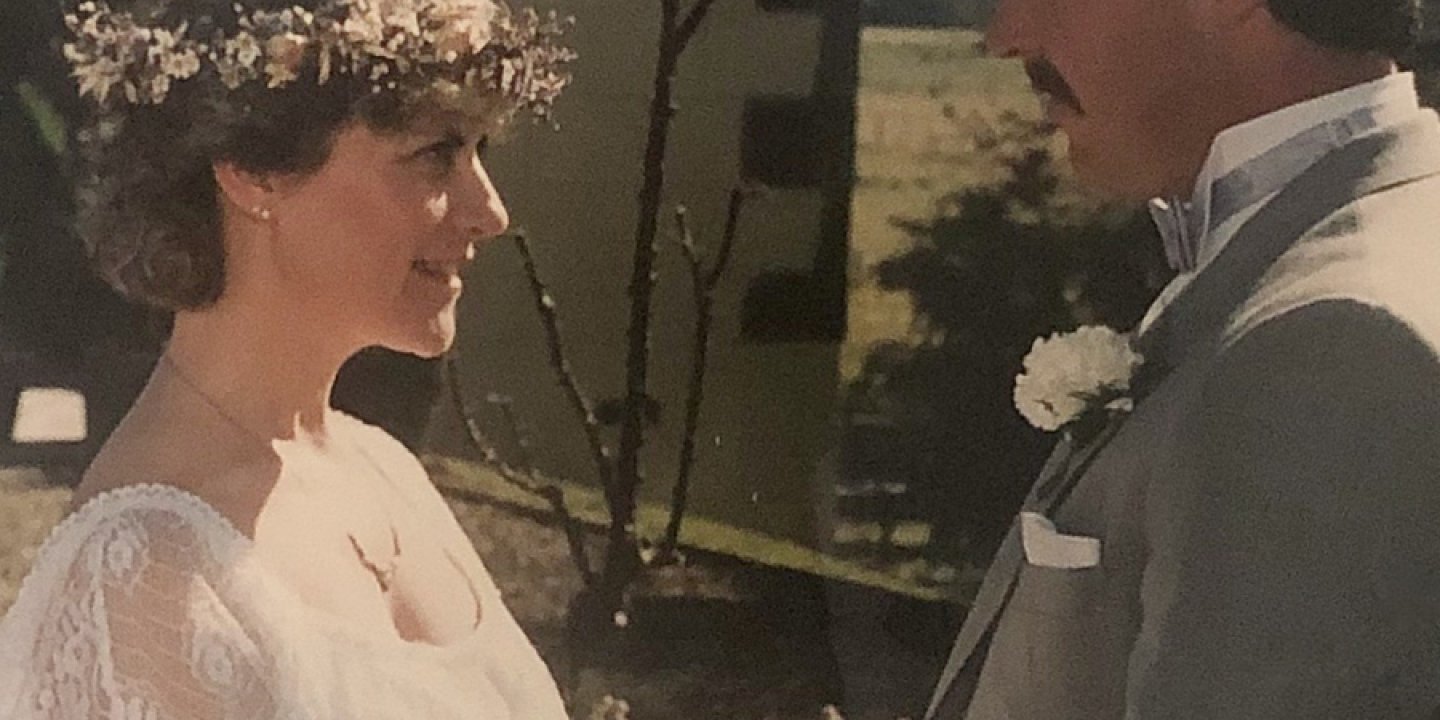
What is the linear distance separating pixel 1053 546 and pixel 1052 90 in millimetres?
337

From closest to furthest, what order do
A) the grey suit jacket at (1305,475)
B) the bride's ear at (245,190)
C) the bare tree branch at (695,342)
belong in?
the grey suit jacket at (1305,475), the bride's ear at (245,190), the bare tree branch at (695,342)

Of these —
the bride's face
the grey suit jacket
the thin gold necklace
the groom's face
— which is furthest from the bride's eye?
the grey suit jacket

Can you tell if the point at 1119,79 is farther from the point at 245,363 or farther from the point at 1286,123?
the point at 245,363

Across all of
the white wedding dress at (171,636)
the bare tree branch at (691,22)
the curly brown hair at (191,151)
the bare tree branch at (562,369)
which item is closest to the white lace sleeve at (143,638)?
the white wedding dress at (171,636)

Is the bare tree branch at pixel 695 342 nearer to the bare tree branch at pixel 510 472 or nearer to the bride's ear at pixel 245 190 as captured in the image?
the bare tree branch at pixel 510 472

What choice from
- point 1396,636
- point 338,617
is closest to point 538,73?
point 338,617

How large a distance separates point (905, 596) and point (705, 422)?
0.21m

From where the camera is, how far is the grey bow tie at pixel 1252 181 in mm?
1131

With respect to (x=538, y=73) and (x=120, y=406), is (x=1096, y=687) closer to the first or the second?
(x=538, y=73)

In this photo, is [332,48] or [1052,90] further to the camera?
[1052,90]

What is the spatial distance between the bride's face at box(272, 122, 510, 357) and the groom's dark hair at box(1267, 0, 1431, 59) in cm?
57

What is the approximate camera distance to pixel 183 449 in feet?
3.72

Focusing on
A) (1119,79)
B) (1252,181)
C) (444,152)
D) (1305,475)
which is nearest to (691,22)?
(444,152)

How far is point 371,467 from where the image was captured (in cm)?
119
